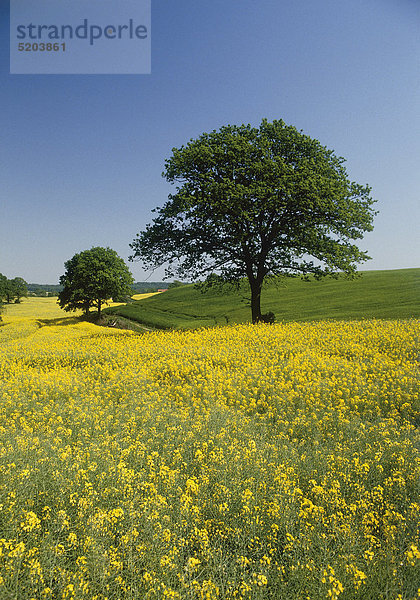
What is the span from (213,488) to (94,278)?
152 feet

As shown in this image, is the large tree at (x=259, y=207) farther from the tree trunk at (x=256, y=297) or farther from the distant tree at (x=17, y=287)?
the distant tree at (x=17, y=287)

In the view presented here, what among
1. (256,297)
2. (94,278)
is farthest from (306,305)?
(94,278)

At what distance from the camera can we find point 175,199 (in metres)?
17.7

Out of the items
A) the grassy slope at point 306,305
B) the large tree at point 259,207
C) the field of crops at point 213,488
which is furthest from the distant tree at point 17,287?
the field of crops at point 213,488

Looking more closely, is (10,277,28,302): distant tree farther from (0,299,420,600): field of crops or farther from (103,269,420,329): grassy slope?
(0,299,420,600): field of crops

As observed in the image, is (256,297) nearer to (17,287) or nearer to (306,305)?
(306,305)

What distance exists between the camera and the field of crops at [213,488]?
265 cm

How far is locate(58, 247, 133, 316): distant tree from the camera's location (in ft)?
155

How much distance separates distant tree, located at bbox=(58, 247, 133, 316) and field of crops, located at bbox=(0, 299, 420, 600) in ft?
134

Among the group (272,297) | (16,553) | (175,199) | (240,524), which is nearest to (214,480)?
(240,524)

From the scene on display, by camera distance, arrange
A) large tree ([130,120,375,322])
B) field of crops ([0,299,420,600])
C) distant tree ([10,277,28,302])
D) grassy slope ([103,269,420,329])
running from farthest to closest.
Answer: distant tree ([10,277,28,302]) → grassy slope ([103,269,420,329]) → large tree ([130,120,375,322]) → field of crops ([0,299,420,600])

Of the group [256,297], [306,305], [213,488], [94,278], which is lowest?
[213,488]

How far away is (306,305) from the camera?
144 ft


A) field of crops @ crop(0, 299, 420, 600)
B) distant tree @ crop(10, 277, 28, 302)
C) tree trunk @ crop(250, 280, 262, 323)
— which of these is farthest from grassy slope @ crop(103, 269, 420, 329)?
distant tree @ crop(10, 277, 28, 302)
